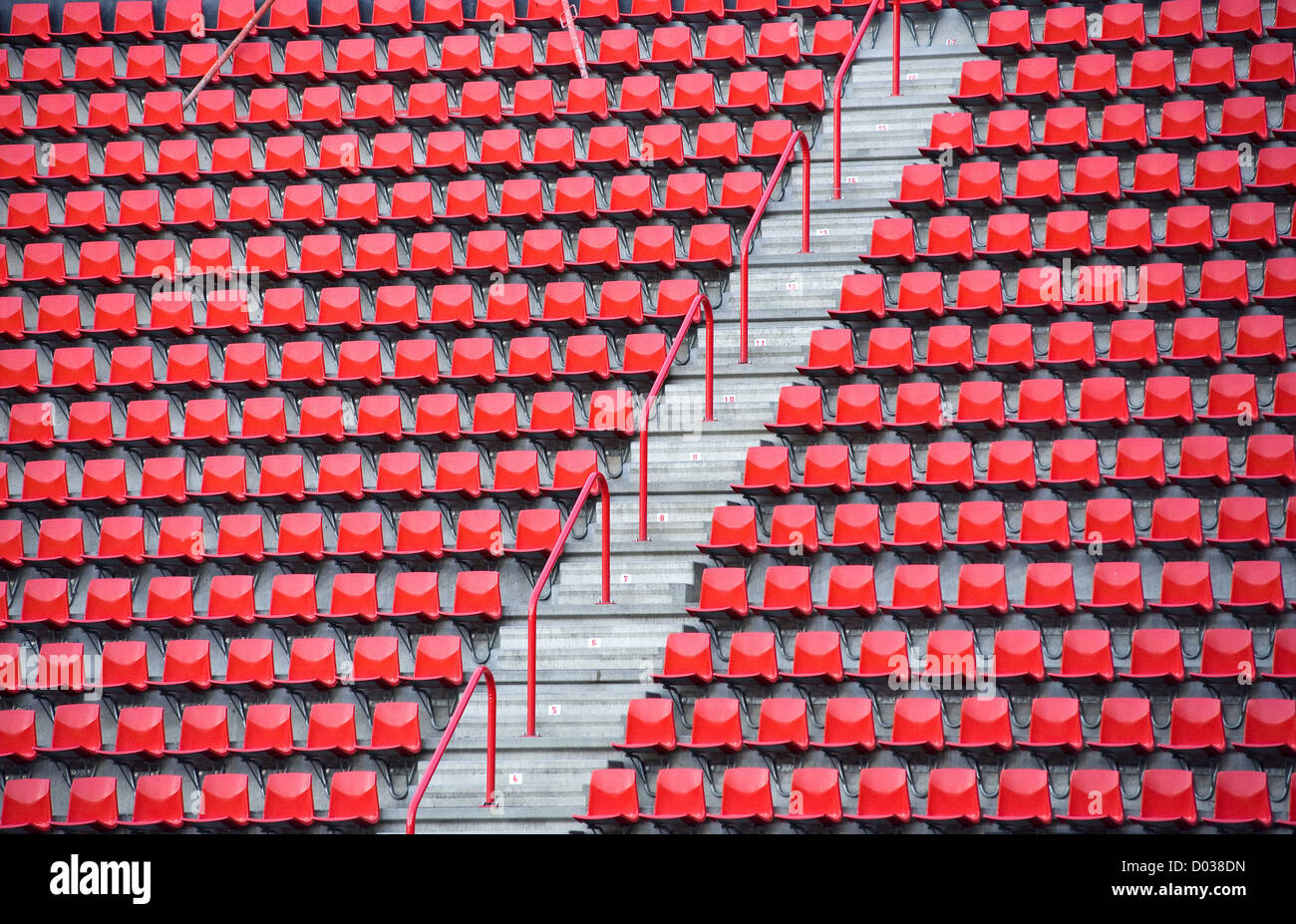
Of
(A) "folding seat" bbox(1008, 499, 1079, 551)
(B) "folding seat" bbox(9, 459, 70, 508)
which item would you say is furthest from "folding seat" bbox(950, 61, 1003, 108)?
(B) "folding seat" bbox(9, 459, 70, 508)

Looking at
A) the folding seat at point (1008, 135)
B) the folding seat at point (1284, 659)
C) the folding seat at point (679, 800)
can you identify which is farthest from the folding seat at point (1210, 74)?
the folding seat at point (679, 800)

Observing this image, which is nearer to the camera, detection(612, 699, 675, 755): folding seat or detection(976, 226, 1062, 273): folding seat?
detection(612, 699, 675, 755): folding seat

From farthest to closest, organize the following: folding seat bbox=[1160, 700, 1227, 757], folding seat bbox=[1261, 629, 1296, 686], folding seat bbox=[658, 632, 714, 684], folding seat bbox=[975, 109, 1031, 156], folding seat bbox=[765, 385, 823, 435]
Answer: folding seat bbox=[975, 109, 1031, 156], folding seat bbox=[765, 385, 823, 435], folding seat bbox=[658, 632, 714, 684], folding seat bbox=[1261, 629, 1296, 686], folding seat bbox=[1160, 700, 1227, 757]

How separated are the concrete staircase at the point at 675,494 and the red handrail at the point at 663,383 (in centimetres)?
10

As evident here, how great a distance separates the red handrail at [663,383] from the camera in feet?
27.8

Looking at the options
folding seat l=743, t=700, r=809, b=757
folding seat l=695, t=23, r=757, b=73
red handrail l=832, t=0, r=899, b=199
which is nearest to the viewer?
folding seat l=743, t=700, r=809, b=757

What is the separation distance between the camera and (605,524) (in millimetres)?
8188

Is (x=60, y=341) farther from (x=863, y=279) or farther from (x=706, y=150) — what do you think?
(x=863, y=279)

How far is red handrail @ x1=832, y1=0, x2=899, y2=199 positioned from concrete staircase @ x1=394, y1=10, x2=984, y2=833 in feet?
0.28

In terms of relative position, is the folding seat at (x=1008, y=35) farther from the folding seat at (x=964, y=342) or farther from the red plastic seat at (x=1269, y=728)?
the red plastic seat at (x=1269, y=728)

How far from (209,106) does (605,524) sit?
14.3 feet

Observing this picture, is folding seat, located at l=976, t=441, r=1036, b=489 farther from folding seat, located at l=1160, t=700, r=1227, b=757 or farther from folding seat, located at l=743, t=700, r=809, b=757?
folding seat, located at l=743, t=700, r=809, b=757

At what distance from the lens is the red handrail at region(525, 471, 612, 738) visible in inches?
306
